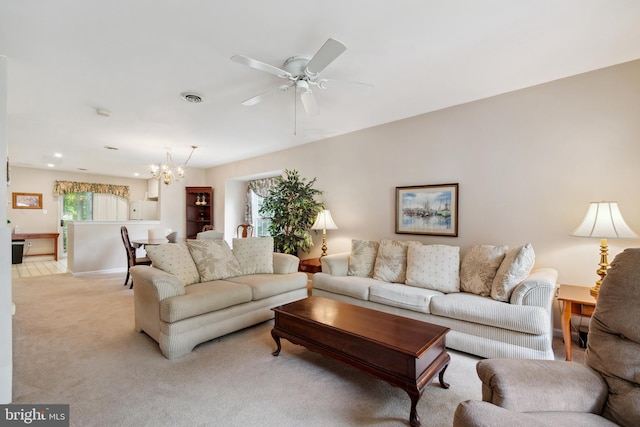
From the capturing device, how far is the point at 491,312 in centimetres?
236

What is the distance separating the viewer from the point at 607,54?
236 centimetres

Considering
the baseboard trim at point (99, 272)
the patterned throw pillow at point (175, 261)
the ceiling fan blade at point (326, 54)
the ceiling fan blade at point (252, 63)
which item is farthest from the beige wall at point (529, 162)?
the baseboard trim at point (99, 272)

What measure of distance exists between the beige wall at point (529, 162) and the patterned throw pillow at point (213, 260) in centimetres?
202

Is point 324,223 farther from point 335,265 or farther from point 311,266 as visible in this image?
point 335,265

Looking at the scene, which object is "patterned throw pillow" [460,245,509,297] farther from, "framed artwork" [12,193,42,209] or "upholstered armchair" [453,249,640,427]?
"framed artwork" [12,193,42,209]

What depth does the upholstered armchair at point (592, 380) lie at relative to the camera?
109cm

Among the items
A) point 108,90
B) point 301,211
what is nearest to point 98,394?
point 108,90

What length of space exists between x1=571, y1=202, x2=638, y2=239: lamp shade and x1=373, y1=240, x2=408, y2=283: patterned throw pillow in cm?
161

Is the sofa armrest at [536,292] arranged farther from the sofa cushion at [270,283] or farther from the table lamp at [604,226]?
the sofa cushion at [270,283]

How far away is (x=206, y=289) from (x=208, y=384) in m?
0.93

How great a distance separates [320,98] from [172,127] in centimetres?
244

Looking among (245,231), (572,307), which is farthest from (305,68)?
(245,231)

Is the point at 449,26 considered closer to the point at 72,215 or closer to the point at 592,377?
the point at 592,377

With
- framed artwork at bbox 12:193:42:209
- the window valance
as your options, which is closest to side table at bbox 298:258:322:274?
the window valance
